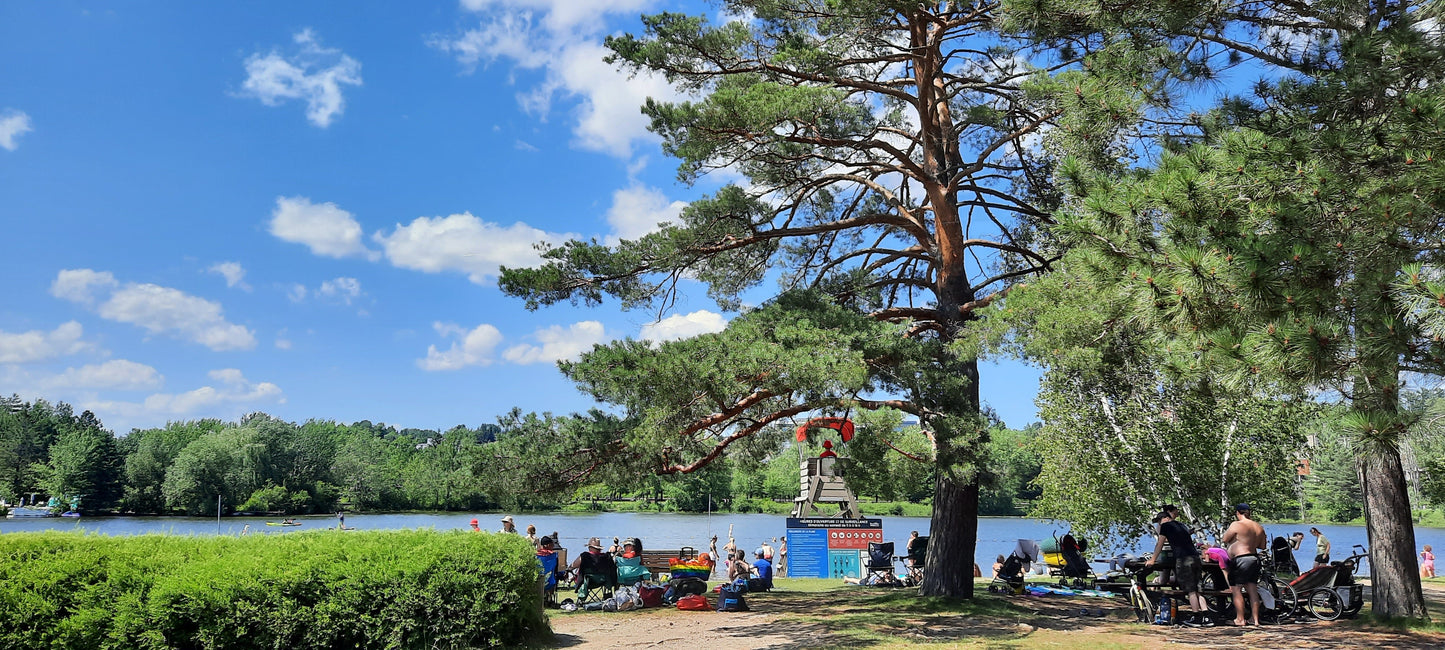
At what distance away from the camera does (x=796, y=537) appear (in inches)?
611

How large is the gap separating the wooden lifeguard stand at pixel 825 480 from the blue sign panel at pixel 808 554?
52 cm

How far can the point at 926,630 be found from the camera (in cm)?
893

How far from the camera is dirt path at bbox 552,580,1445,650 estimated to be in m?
8.09

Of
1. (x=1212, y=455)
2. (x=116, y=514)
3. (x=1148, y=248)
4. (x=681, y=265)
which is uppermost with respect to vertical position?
(x=681, y=265)

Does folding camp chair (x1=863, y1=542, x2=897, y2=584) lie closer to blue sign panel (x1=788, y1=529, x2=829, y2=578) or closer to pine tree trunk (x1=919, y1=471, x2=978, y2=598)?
blue sign panel (x1=788, y1=529, x2=829, y2=578)

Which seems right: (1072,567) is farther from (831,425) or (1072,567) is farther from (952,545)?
(831,425)

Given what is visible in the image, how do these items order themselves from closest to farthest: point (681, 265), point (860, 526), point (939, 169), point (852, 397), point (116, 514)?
point (852, 397)
point (681, 265)
point (939, 169)
point (860, 526)
point (116, 514)

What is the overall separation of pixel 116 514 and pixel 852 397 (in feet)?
197

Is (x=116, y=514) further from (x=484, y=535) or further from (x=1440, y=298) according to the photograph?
(x=1440, y=298)

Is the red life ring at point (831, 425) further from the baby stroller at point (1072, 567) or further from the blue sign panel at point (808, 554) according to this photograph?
the baby stroller at point (1072, 567)

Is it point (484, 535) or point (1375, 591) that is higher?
point (484, 535)

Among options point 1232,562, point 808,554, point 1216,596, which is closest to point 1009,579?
point 808,554

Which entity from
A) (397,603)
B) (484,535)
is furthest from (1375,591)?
(397,603)

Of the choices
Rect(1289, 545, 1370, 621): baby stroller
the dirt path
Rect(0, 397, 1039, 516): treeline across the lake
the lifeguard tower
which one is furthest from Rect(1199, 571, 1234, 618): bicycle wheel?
Rect(0, 397, 1039, 516): treeline across the lake
